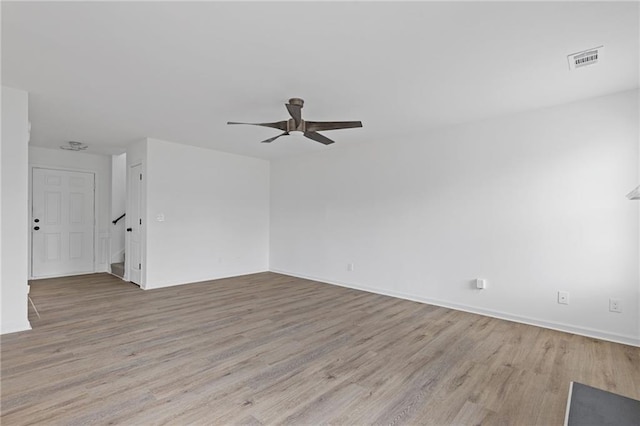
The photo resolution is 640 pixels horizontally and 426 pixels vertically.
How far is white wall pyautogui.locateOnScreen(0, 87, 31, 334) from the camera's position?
124 inches

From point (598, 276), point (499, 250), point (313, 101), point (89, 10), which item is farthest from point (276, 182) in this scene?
point (598, 276)

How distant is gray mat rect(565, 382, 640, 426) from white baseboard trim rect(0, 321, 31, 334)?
178 inches

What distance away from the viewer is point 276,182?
693cm

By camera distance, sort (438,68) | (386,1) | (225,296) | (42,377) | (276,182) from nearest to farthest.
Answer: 1. (386,1)
2. (42,377)
3. (438,68)
4. (225,296)
5. (276,182)

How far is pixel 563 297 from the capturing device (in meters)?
3.48

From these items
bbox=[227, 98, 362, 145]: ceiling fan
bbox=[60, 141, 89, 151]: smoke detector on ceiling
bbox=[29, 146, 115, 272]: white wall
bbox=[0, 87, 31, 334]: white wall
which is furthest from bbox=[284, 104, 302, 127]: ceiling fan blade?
bbox=[29, 146, 115, 272]: white wall

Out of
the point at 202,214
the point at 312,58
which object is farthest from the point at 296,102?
the point at 202,214

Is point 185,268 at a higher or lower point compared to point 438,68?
lower

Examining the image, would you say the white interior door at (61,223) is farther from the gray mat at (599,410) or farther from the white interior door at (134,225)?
the gray mat at (599,410)

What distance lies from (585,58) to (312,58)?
7.21 ft

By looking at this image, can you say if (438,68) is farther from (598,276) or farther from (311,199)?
(311,199)

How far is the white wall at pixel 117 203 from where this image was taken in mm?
6723

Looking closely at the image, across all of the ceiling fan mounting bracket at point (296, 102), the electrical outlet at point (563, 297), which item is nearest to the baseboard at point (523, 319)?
the electrical outlet at point (563, 297)

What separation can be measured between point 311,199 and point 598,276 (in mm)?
4349
